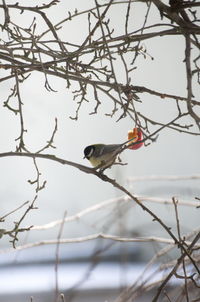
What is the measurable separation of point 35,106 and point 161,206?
1009mm

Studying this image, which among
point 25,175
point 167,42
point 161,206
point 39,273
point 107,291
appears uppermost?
point 167,42

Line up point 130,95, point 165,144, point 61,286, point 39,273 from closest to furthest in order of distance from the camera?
point 130,95
point 61,286
point 39,273
point 165,144

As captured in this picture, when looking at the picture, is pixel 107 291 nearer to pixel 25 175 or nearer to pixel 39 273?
pixel 39 273

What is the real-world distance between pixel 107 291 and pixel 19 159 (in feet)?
3.10

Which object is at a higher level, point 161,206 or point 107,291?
point 161,206

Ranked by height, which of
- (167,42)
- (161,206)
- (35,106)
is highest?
(167,42)

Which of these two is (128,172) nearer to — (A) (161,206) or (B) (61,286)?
(A) (161,206)

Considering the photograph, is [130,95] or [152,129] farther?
[152,129]

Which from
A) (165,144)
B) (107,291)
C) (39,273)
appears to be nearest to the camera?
(107,291)

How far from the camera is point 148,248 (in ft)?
10.4

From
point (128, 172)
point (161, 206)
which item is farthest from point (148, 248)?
point (128, 172)

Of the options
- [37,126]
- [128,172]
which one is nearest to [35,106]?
[37,126]

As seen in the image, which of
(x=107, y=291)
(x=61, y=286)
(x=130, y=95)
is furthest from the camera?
(x=61, y=286)

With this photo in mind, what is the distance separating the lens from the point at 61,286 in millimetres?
2713
